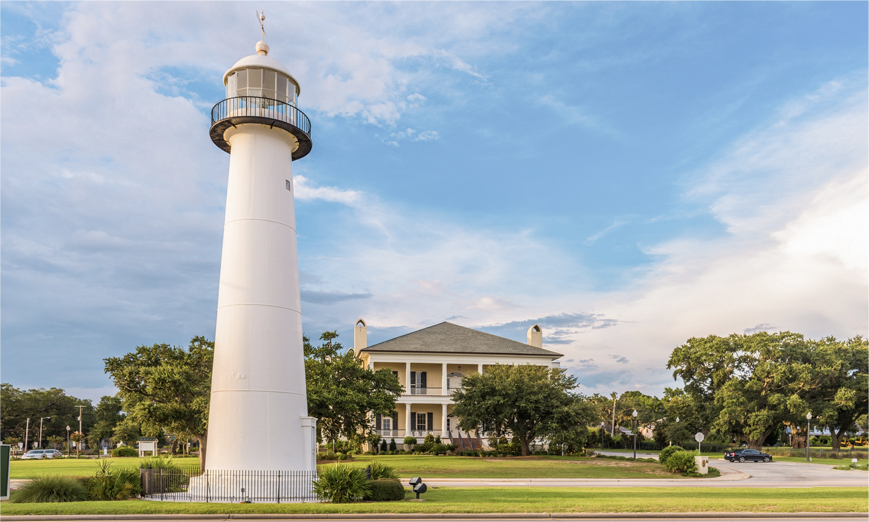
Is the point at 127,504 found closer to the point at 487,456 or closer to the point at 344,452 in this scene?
the point at 344,452

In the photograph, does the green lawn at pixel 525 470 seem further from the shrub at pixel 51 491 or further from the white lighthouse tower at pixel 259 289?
the white lighthouse tower at pixel 259 289

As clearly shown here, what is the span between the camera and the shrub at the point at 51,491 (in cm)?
1728

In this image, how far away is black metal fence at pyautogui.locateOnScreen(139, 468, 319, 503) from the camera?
1845 centimetres

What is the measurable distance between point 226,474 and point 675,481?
19812 millimetres

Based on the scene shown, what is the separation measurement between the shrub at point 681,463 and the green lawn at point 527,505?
11.9 meters

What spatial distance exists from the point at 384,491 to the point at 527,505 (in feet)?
13.7

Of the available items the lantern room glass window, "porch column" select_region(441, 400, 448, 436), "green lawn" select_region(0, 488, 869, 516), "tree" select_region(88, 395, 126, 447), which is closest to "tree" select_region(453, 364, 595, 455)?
"porch column" select_region(441, 400, 448, 436)

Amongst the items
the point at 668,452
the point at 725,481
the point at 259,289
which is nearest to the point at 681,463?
the point at 668,452

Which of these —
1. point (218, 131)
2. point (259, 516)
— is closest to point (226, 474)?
point (259, 516)

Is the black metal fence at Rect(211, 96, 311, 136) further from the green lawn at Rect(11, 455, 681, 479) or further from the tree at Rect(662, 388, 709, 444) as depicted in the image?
the tree at Rect(662, 388, 709, 444)

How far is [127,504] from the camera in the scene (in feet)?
54.0

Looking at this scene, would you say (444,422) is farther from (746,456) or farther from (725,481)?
(725,481)

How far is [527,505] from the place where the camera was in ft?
55.4

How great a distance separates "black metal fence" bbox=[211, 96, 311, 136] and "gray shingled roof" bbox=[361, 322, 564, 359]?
132 feet
